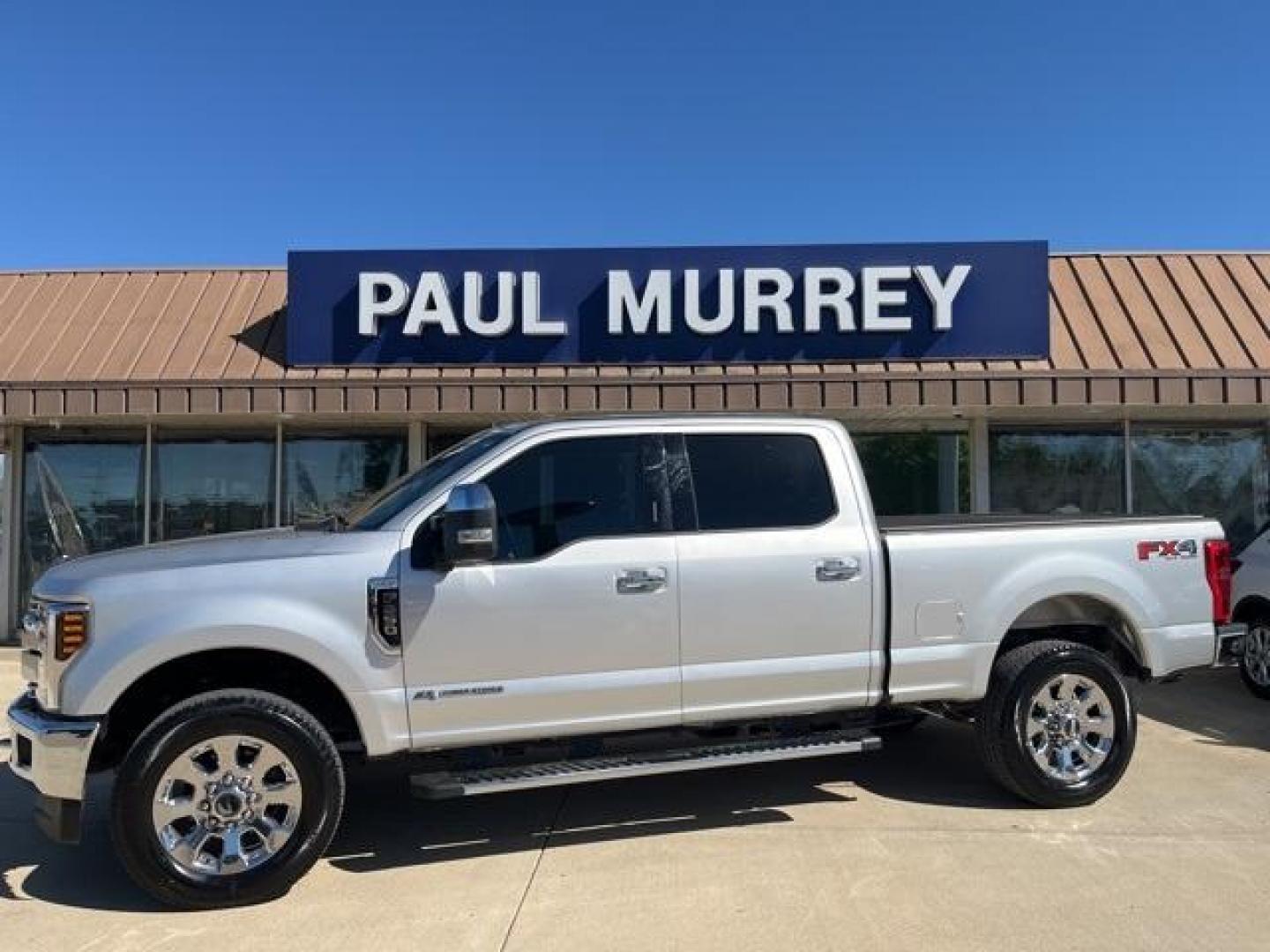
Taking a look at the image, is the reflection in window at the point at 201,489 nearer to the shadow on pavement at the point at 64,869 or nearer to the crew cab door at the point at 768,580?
the shadow on pavement at the point at 64,869

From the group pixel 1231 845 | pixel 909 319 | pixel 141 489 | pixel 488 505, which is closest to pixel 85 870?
pixel 488 505

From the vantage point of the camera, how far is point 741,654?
519cm

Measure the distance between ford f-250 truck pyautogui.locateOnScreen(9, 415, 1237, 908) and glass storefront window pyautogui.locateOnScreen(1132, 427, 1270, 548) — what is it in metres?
6.22

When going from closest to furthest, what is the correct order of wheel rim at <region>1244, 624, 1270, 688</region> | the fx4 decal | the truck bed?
the truck bed < the fx4 decal < wheel rim at <region>1244, 624, 1270, 688</region>

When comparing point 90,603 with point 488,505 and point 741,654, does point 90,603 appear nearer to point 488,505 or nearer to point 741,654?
point 488,505

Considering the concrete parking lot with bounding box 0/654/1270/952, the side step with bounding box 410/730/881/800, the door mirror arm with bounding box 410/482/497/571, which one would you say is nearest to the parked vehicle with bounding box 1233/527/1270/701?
the concrete parking lot with bounding box 0/654/1270/952

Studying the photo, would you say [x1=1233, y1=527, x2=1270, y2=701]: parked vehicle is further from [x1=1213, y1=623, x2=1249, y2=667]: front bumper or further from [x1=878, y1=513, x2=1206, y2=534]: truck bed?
[x1=878, y1=513, x2=1206, y2=534]: truck bed

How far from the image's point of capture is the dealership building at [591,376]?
10.4 metres

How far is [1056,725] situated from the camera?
5695mm

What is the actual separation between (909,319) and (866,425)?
1626 mm

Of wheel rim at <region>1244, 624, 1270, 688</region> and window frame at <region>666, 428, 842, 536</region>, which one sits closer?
window frame at <region>666, 428, 842, 536</region>

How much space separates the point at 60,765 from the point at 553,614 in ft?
6.84

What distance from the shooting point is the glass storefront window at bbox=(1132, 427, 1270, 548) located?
1179cm

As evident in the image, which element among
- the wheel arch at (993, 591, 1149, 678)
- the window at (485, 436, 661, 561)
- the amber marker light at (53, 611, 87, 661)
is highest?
the window at (485, 436, 661, 561)
